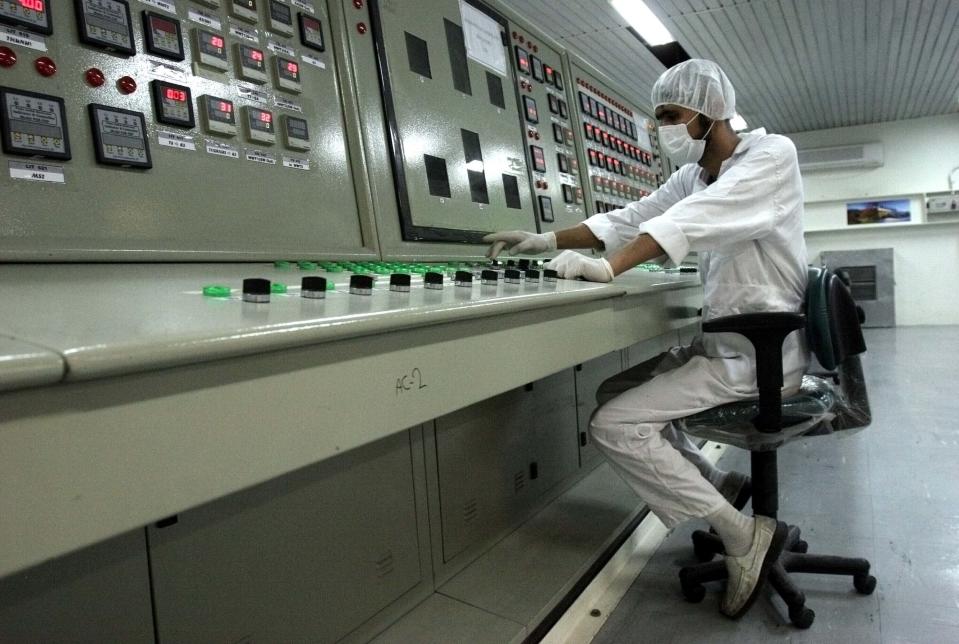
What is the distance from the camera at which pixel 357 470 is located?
4.62 feet

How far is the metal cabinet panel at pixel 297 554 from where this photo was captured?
106 cm

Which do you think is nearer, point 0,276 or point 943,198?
point 0,276

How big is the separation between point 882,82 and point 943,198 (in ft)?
7.43

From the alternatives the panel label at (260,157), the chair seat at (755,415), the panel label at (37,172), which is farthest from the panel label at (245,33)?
the chair seat at (755,415)

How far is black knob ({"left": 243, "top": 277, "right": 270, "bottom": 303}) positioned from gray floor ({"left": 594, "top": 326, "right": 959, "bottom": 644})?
1.23 m

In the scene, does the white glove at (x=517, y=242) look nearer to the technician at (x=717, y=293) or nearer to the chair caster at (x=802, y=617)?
the technician at (x=717, y=293)

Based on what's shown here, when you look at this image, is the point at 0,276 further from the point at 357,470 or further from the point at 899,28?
the point at 899,28

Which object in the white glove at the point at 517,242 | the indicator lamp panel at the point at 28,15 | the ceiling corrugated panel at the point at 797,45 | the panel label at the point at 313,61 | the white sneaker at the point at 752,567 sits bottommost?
the white sneaker at the point at 752,567

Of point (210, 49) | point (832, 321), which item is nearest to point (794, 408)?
point (832, 321)

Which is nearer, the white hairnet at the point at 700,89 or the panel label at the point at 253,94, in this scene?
the panel label at the point at 253,94

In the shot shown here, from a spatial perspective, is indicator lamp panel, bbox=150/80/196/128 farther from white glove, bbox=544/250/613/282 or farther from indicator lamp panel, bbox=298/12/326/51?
white glove, bbox=544/250/613/282

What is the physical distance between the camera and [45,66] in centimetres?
91

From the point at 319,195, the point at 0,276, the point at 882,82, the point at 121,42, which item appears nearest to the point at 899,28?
the point at 882,82

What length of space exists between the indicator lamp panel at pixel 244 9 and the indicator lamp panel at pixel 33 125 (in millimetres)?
414
